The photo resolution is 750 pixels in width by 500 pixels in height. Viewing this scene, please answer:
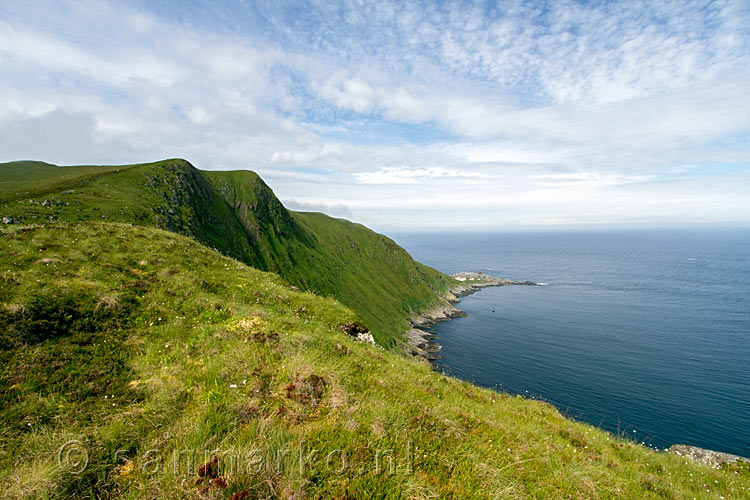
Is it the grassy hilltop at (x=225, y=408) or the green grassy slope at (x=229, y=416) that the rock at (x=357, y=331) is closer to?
the grassy hilltop at (x=225, y=408)

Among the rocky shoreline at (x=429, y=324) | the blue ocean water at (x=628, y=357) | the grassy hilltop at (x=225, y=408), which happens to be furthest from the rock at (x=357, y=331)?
the rocky shoreline at (x=429, y=324)

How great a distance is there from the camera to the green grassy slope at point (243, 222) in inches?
2067

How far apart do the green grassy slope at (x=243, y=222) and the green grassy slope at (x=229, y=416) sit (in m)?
43.1

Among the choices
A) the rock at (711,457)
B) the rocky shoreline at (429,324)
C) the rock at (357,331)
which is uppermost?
the rock at (357,331)

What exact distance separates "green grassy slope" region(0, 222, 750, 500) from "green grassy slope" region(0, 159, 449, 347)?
43.1m

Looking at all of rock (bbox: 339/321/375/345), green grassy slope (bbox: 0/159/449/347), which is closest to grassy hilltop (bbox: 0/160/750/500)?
rock (bbox: 339/321/375/345)

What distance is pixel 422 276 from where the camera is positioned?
612 ft

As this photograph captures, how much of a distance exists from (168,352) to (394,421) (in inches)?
304

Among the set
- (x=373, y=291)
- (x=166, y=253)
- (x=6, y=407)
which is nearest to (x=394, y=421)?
(x=6, y=407)

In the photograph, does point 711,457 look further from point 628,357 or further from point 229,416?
point 628,357

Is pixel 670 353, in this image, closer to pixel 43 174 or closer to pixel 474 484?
pixel 474 484

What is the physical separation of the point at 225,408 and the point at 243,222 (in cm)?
12981

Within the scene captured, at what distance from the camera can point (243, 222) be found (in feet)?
410

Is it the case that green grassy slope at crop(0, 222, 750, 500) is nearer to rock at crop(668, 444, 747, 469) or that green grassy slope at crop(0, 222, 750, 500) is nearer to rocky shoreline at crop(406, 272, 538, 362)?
rock at crop(668, 444, 747, 469)
